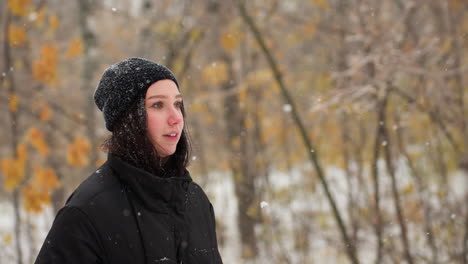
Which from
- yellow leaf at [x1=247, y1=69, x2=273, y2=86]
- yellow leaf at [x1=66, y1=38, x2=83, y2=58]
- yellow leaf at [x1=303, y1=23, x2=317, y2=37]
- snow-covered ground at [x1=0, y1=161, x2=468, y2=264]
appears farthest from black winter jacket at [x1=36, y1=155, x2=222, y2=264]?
yellow leaf at [x1=247, y1=69, x2=273, y2=86]

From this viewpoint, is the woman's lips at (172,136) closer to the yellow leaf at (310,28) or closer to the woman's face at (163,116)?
the woman's face at (163,116)

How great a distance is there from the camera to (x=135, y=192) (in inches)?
62.4

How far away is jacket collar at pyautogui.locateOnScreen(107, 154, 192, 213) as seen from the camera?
157 cm

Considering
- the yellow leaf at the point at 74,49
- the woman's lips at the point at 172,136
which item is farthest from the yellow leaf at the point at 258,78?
the woman's lips at the point at 172,136

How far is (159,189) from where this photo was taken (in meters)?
1.61

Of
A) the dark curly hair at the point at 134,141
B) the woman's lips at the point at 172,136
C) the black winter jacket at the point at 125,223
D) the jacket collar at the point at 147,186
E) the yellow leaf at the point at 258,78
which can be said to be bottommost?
the black winter jacket at the point at 125,223

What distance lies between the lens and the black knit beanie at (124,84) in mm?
1608

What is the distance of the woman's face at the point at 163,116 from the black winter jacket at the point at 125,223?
5.2 inches

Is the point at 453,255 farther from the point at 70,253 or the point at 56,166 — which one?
the point at 56,166

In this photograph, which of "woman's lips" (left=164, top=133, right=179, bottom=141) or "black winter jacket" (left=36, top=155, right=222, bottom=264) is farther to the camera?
"woman's lips" (left=164, top=133, right=179, bottom=141)

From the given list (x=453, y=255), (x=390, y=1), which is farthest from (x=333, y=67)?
(x=453, y=255)

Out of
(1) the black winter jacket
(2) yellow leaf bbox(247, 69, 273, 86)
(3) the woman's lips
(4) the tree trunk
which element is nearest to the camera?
(1) the black winter jacket

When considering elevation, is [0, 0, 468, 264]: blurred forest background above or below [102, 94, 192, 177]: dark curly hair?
above

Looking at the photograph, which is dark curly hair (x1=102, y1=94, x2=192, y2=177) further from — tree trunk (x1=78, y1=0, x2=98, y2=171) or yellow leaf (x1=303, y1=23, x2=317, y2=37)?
yellow leaf (x1=303, y1=23, x2=317, y2=37)
